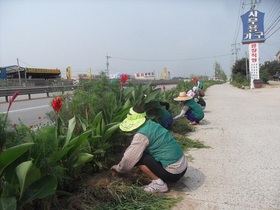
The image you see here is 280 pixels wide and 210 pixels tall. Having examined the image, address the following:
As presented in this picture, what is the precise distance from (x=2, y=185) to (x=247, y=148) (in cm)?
400

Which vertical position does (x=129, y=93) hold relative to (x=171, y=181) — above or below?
above

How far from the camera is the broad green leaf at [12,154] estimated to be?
83.9 inches

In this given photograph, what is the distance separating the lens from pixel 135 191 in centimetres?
303

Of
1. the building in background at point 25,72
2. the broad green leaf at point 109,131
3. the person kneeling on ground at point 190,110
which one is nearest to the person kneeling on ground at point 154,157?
the broad green leaf at point 109,131

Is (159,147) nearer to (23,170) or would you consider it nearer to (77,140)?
(77,140)

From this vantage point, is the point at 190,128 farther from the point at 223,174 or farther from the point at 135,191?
the point at 135,191

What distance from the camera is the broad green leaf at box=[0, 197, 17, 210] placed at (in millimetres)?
2060

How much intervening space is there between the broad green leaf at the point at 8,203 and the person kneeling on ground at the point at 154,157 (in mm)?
1289

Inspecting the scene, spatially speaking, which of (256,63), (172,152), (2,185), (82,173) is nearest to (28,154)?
(2,185)

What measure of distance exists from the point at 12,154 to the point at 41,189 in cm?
38

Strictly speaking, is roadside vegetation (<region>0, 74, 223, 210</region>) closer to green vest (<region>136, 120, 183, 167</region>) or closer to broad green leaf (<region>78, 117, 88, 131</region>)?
broad green leaf (<region>78, 117, 88, 131</region>)

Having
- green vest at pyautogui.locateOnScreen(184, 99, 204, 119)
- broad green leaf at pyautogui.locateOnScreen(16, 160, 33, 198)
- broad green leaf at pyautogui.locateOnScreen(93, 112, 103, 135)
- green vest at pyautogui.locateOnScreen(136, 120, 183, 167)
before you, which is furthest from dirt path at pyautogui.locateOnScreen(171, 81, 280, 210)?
broad green leaf at pyautogui.locateOnScreen(16, 160, 33, 198)

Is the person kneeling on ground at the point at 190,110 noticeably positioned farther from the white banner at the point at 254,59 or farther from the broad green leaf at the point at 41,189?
the white banner at the point at 254,59

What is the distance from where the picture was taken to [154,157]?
322 centimetres
